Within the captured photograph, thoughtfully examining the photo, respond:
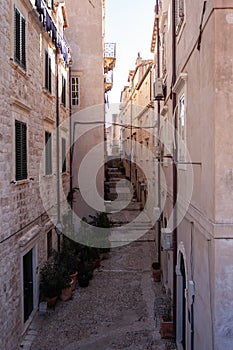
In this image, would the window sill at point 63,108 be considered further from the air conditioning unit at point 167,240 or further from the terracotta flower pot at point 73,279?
the air conditioning unit at point 167,240

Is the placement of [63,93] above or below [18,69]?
above

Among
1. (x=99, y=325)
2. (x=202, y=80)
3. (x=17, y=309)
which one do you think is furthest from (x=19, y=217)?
(x=202, y=80)

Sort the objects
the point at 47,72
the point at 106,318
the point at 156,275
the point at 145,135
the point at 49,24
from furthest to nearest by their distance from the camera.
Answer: the point at 145,135 < the point at 156,275 < the point at 47,72 < the point at 49,24 < the point at 106,318

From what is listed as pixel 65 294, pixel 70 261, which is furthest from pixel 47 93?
pixel 65 294

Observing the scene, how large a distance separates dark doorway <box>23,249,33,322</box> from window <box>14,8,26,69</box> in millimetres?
5195

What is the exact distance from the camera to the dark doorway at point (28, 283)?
9.73m

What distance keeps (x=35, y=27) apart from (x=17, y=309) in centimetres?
789

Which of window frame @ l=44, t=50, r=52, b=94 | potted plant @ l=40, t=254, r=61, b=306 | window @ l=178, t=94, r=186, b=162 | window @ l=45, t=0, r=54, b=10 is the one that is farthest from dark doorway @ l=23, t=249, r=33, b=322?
window @ l=45, t=0, r=54, b=10

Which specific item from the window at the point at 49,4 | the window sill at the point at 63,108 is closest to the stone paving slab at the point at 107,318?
the window sill at the point at 63,108

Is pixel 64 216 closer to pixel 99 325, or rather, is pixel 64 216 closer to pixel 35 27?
pixel 99 325

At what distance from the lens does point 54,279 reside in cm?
1121

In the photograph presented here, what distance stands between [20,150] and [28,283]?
3792 mm

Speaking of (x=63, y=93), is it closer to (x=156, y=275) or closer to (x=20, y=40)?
(x=20, y=40)

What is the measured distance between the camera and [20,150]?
356 inches
